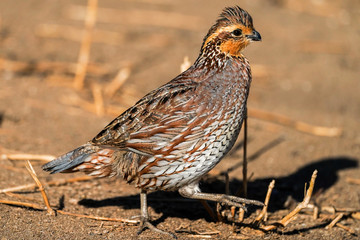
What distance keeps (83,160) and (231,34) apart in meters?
1.48

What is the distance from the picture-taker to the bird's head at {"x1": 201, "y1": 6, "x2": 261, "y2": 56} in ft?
14.4

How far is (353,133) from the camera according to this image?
22.7 feet

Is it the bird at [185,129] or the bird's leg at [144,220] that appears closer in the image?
the bird at [185,129]

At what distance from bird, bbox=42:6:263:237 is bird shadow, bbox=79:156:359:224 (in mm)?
449

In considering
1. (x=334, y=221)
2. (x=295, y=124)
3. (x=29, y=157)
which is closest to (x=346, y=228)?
(x=334, y=221)

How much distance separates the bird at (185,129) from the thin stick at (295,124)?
264cm

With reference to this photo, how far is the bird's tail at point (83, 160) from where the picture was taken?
169 inches

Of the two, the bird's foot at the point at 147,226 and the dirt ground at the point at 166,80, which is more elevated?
the dirt ground at the point at 166,80

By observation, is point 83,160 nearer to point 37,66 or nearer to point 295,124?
point 295,124

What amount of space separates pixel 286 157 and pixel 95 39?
3935 mm

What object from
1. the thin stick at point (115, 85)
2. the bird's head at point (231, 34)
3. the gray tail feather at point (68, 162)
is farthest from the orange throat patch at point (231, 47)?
the thin stick at point (115, 85)

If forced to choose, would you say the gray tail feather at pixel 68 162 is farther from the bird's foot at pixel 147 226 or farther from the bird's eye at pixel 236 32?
the bird's eye at pixel 236 32

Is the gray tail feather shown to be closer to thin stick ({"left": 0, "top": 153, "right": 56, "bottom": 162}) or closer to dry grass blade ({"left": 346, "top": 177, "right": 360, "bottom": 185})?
thin stick ({"left": 0, "top": 153, "right": 56, "bottom": 162})

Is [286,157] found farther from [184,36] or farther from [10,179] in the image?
[184,36]
